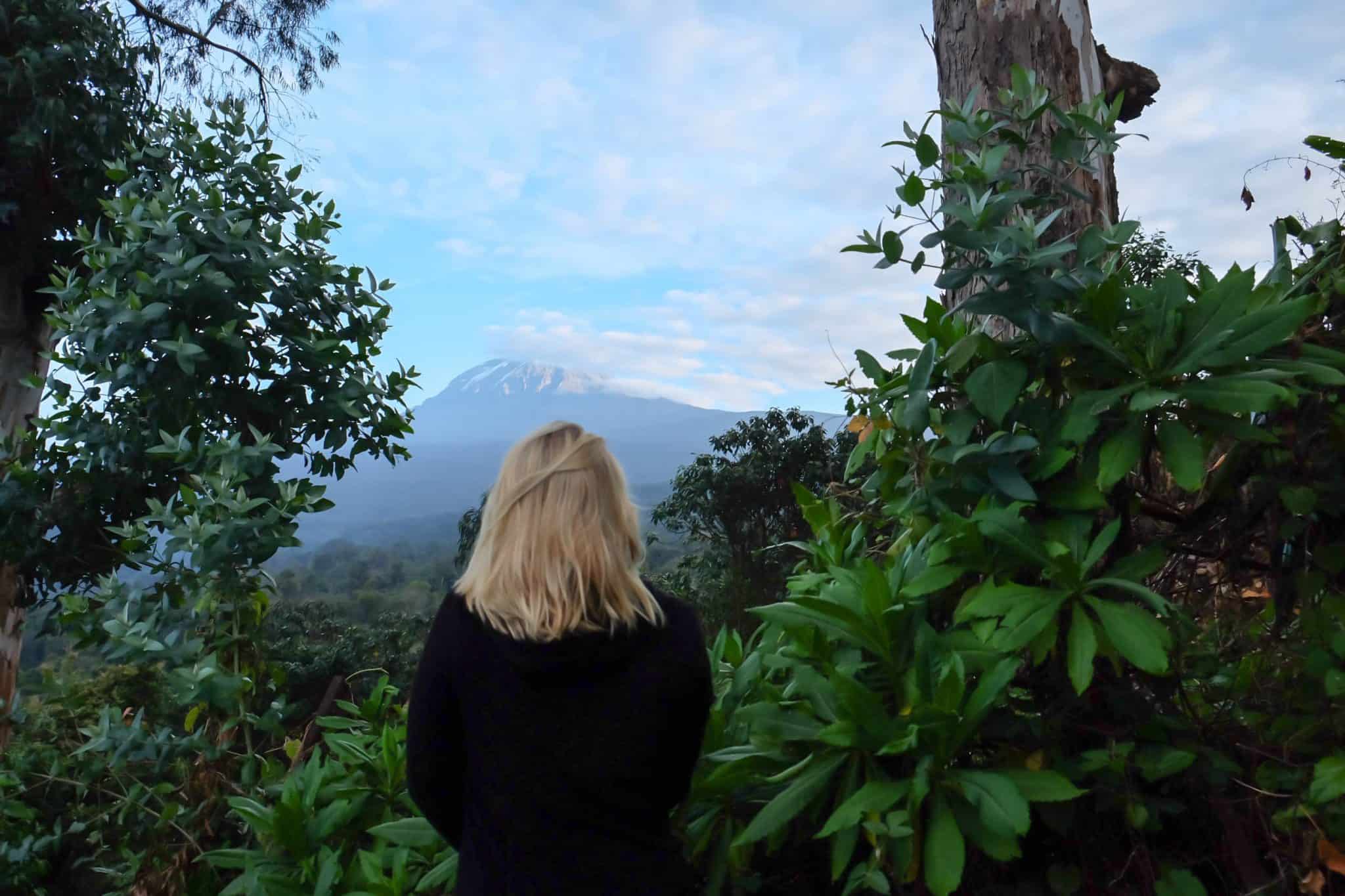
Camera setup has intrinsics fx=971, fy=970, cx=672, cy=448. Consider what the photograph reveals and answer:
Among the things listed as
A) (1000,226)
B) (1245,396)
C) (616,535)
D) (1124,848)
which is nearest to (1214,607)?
(1124,848)

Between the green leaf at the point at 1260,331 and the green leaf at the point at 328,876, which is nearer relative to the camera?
the green leaf at the point at 1260,331

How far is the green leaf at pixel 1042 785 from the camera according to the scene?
1.59m

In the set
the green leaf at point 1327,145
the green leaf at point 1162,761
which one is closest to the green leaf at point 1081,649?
the green leaf at point 1162,761

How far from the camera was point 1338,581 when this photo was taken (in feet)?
5.93

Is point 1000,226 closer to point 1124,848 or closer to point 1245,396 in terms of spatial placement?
point 1245,396

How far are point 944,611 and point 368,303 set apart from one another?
3.04 meters

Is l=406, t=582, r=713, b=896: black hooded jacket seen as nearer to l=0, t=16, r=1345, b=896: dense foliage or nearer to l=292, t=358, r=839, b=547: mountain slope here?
l=0, t=16, r=1345, b=896: dense foliage

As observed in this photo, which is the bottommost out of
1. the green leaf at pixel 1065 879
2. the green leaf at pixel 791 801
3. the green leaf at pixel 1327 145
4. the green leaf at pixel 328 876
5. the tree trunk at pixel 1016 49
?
the green leaf at pixel 328 876

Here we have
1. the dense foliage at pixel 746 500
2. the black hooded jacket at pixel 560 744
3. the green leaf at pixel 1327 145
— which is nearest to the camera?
the black hooded jacket at pixel 560 744

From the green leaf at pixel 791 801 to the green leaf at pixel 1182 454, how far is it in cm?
76

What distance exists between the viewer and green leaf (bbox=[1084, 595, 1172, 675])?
152cm

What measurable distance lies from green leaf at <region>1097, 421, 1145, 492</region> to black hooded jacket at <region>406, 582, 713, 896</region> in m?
0.78

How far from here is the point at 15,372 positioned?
19.1ft

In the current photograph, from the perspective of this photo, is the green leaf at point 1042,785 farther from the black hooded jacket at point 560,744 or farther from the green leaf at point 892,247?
the green leaf at point 892,247
